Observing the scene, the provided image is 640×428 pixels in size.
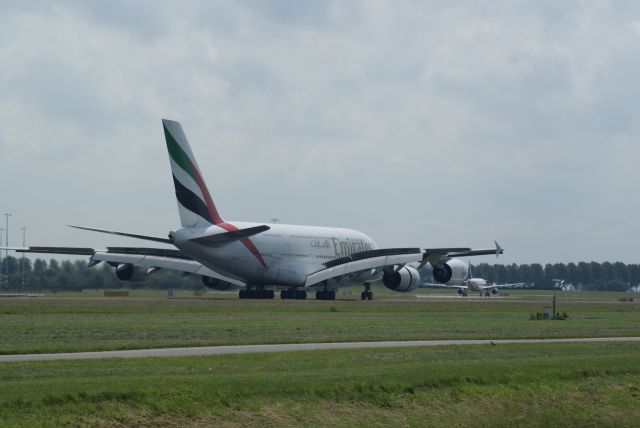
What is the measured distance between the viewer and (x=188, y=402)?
24.2m

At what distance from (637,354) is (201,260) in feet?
135

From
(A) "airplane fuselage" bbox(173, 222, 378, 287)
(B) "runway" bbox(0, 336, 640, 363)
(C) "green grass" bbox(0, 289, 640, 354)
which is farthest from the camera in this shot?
(A) "airplane fuselage" bbox(173, 222, 378, 287)

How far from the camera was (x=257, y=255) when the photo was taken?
75.6m

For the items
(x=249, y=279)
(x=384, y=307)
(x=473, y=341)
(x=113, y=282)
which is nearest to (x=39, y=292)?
(x=113, y=282)

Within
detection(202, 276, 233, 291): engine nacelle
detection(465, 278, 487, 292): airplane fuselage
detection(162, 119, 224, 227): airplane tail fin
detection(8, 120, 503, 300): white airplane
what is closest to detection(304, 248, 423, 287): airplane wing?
detection(8, 120, 503, 300): white airplane

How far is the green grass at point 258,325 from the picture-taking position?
37.2m

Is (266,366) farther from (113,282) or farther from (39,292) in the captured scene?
(39,292)

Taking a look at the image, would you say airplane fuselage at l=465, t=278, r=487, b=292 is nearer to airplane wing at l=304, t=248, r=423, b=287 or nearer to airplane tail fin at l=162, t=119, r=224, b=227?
airplane wing at l=304, t=248, r=423, b=287

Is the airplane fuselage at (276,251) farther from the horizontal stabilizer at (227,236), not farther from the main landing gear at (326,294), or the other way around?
the main landing gear at (326,294)

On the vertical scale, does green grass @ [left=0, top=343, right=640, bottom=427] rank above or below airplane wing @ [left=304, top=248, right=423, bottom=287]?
below

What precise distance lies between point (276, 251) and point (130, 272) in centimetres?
→ 1149

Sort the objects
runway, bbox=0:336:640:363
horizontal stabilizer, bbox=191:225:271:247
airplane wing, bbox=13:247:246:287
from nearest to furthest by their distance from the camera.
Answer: runway, bbox=0:336:640:363, horizontal stabilizer, bbox=191:225:271:247, airplane wing, bbox=13:247:246:287

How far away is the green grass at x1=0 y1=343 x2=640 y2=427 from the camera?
23.4 m

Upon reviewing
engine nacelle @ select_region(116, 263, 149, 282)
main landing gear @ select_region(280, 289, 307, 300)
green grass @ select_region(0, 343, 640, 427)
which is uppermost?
engine nacelle @ select_region(116, 263, 149, 282)
